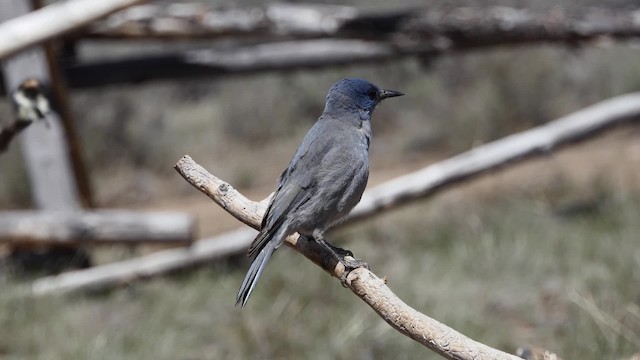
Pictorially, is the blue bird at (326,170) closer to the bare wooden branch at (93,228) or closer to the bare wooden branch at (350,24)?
the bare wooden branch at (93,228)

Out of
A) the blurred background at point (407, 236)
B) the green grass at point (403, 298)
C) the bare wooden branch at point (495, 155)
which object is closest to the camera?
the green grass at point (403, 298)

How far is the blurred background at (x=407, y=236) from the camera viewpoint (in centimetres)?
529

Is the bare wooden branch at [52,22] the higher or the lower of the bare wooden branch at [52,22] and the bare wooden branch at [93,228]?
the higher

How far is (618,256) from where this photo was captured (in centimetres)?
631

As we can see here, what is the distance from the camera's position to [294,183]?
9.42 feet

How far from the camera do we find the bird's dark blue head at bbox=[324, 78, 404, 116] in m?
2.78

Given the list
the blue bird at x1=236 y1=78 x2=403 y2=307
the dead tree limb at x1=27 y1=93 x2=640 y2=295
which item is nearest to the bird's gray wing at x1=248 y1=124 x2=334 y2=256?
the blue bird at x1=236 y1=78 x2=403 y2=307

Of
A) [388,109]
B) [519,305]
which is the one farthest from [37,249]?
[388,109]

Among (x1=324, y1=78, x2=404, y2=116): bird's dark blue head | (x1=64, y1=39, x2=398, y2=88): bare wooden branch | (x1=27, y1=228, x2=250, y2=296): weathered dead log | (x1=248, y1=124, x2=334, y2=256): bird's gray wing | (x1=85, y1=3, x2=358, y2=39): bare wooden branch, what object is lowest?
(x1=27, y1=228, x2=250, y2=296): weathered dead log

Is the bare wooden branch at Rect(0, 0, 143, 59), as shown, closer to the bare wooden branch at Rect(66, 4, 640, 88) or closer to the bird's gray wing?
the bare wooden branch at Rect(66, 4, 640, 88)

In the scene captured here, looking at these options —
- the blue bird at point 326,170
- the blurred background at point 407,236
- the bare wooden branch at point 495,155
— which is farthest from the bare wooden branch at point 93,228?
the blue bird at point 326,170

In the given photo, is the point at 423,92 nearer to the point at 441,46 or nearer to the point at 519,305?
the point at 441,46

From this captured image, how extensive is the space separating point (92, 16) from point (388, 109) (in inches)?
310

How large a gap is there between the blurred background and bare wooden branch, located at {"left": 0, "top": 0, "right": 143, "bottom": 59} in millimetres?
1502
